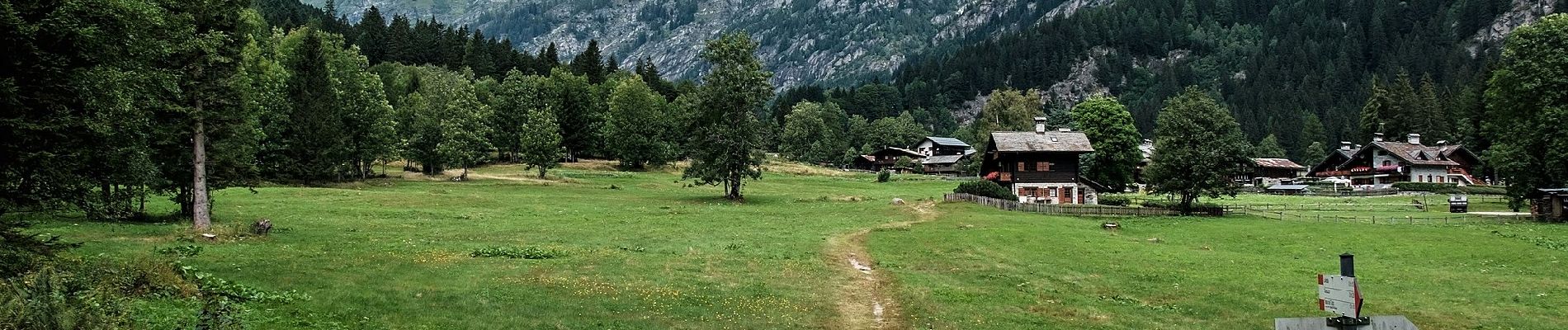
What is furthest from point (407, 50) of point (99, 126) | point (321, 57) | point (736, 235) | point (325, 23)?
point (99, 126)

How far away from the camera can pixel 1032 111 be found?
131 m

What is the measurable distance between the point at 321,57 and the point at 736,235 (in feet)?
138

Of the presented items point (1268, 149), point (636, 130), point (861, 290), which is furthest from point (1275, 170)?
point (861, 290)

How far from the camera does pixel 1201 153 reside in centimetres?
5831

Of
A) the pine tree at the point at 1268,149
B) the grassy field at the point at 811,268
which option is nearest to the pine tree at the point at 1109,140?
the grassy field at the point at 811,268

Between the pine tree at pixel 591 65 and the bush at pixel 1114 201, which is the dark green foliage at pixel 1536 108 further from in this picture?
the pine tree at pixel 591 65

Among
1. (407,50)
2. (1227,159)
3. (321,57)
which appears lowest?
(1227,159)

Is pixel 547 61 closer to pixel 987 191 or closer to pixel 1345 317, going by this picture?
pixel 987 191

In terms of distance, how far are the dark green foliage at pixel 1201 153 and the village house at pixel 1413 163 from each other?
71.3 metres

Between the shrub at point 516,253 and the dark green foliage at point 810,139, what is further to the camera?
the dark green foliage at point 810,139

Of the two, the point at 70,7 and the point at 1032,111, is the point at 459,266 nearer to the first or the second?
the point at 70,7

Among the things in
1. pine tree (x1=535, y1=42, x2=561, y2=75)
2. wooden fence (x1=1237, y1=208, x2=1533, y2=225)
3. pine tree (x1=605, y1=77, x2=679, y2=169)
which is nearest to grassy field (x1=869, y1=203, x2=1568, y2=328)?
wooden fence (x1=1237, y1=208, x2=1533, y2=225)

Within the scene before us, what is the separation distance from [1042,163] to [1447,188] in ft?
182

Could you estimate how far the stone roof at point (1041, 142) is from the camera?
75312 millimetres
